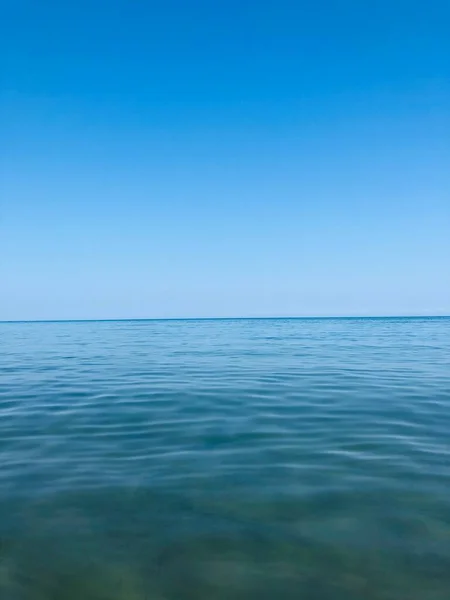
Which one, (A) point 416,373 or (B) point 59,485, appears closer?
(B) point 59,485

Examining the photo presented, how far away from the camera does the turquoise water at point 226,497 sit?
3.76 metres

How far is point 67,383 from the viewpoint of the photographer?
45.0 ft

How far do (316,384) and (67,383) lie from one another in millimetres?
7830

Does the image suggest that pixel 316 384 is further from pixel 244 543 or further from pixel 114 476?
pixel 244 543

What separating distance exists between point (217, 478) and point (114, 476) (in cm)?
143

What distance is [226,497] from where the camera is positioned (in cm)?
526

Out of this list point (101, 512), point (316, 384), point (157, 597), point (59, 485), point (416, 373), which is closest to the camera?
point (157, 597)

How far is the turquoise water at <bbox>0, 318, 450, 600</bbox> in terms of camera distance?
3.76 meters

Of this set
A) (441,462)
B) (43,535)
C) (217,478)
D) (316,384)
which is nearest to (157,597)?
(43,535)

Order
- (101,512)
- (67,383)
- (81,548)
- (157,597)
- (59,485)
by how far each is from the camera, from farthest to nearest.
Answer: (67,383) → (59,485) → (101,512) → (81,548) → (157,597)

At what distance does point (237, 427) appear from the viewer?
27.2 feet

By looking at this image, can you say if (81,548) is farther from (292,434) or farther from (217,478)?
(292,434)

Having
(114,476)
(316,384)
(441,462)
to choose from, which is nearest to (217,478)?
(114,476)

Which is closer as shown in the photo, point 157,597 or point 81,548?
point 157,597
